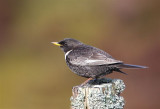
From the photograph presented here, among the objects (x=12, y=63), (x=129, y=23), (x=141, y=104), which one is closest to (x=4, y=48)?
(x=12, y=63)

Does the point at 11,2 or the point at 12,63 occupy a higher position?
the point at 11,2

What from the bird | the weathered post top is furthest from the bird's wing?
the weathered post top

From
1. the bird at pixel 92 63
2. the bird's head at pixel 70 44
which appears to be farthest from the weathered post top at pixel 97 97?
the bird's head at pixel 70 44

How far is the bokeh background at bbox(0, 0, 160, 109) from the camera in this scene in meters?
11.3

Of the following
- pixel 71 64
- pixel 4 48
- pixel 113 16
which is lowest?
pixel 71 64

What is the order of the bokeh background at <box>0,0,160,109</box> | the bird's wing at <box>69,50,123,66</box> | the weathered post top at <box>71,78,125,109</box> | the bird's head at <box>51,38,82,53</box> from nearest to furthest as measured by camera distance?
the weathered post top at <box>71,78,125,109</box> < the bird's wing at <box>69,50,123,66</box> < the bird's head at <box>51,38,82,53</box> < the bokeh background at <box>0,0,160,109</box>

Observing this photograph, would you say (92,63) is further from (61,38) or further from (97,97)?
(61,38)

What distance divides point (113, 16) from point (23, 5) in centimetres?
344

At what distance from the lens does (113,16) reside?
540 inches

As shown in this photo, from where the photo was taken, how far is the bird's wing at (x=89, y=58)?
7.41 meters

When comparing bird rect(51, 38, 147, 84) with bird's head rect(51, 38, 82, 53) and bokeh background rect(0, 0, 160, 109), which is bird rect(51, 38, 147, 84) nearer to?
bird's head rect(51, 38, 82, 53)

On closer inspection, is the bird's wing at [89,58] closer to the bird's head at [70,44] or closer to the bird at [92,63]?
the bird at [92,63]

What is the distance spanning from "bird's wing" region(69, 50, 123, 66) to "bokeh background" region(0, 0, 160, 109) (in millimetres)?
3480

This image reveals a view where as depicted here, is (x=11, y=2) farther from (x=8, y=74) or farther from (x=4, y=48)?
(x=8, y=74)
